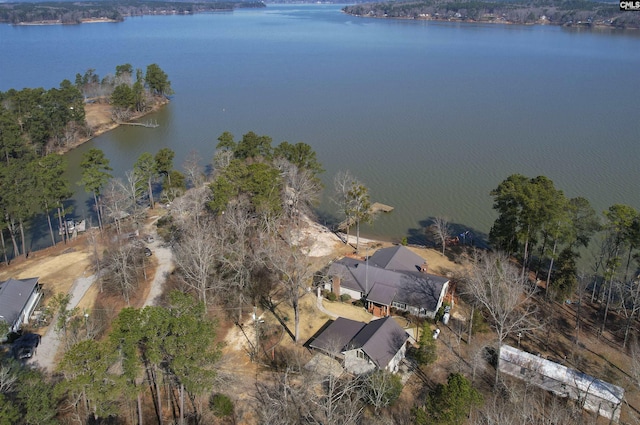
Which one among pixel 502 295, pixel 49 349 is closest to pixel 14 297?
pixel 49 349

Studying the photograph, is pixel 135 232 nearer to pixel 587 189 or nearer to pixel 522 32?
pixel 587 189

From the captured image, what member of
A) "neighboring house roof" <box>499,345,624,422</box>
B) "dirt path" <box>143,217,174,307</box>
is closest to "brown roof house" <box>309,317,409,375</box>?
"neighboring house roof" <box>499,345,624,422</box>

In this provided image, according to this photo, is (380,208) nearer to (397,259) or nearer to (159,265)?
(397,259)

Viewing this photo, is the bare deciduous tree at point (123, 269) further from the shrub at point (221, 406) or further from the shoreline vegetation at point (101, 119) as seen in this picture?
the shoreline vegetation at point (101, 119)

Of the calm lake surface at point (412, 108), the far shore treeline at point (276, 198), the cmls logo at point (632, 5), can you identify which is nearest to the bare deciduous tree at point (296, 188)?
the far shore treeline at point (276, 198)

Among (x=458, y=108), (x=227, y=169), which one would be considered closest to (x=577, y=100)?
(x=458, y=108)
